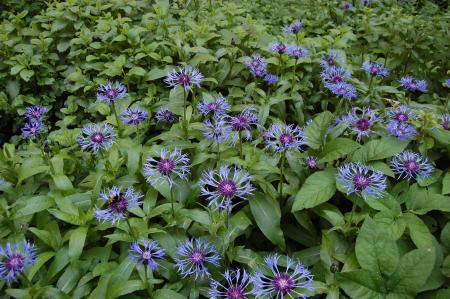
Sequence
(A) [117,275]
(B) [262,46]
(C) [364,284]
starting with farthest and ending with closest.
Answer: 1. (B) [262,46]
2. (A) [117,275]
3. (C) [364,284]

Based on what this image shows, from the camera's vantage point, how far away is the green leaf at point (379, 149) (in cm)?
254

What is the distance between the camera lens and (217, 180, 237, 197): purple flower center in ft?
7.01

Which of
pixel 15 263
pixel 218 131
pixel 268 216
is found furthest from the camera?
pixel 218 131

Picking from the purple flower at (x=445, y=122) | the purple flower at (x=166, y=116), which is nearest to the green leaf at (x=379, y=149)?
the purple flower at (x=445, y=122)

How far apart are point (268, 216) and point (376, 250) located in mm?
631

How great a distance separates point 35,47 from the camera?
4.61 metres

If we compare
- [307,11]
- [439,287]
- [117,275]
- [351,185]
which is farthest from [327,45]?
[117,275]

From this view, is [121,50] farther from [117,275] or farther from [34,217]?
[117,275]

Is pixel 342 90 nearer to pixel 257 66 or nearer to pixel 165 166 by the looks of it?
pixel 257 66

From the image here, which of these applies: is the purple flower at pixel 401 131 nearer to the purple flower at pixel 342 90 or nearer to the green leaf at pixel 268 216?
the purple flower at pixel 342 90

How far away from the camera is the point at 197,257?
2111 millimetres

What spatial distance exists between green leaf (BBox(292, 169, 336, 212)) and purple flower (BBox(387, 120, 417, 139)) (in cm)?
44

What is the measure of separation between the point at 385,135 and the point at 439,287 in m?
1.01

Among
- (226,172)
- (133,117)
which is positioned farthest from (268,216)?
(133,117)
